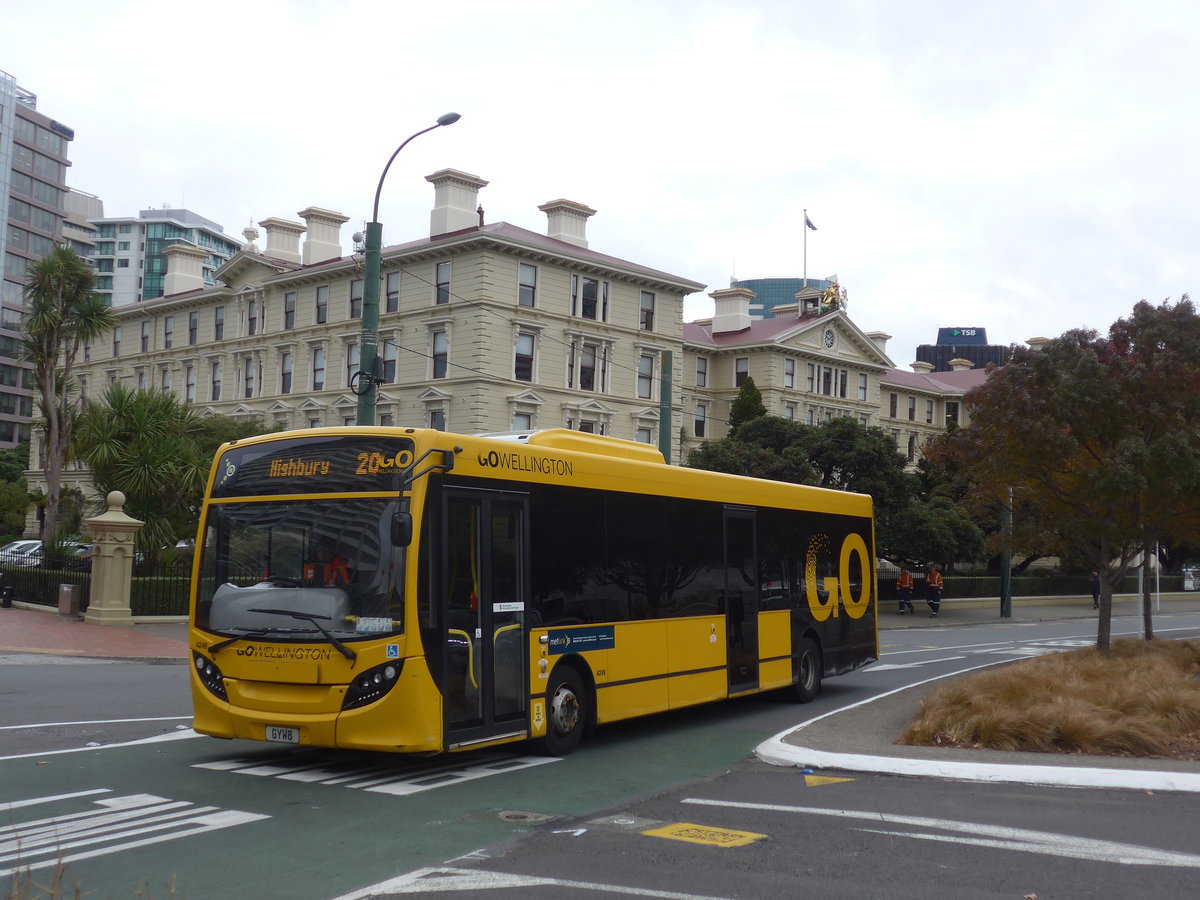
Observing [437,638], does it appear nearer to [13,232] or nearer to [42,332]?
[42,332]

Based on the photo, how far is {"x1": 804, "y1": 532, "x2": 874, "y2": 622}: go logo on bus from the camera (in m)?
16.1

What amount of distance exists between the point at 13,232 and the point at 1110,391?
109m

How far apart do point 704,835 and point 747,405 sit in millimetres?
55660

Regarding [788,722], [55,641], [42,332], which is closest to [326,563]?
[788,722]

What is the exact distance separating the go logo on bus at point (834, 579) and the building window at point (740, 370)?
2038 inches

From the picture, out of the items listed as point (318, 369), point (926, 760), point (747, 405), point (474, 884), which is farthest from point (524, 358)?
point (474, 884)

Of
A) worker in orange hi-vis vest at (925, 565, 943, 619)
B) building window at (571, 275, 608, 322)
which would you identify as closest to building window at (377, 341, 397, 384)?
building window at (571, 275, 608, 322)

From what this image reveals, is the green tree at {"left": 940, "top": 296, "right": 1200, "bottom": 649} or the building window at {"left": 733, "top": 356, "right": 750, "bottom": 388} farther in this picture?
the building window at {"left": 733, "top": 356, "right": 750, "bottom": 388}

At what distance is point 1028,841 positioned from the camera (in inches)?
299

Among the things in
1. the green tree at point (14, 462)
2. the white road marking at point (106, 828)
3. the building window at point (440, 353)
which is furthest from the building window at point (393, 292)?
the green tree at point (14, 462)

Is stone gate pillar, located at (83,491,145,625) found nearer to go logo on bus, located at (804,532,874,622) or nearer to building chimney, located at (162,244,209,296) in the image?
go logo on bus, located at (804,532,874,622)

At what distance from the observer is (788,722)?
13.9 m

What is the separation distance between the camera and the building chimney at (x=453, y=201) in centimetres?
5462

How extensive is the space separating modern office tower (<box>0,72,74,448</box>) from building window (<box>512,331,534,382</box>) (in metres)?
70.0
